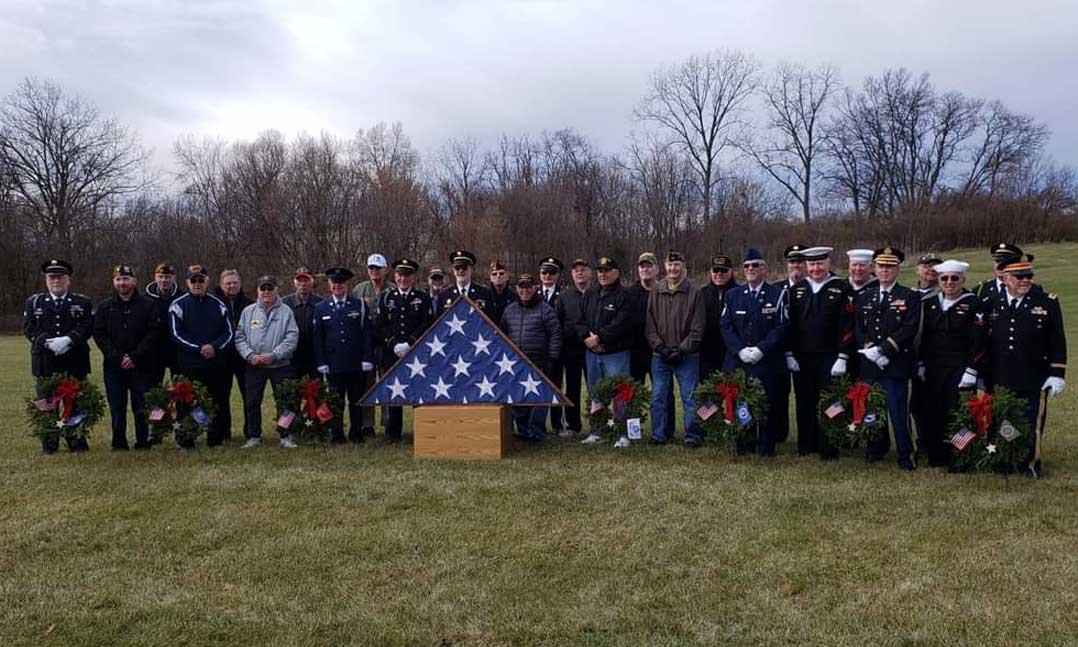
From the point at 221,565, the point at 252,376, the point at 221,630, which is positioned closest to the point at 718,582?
the point at 221,630

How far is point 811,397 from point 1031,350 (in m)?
1.88

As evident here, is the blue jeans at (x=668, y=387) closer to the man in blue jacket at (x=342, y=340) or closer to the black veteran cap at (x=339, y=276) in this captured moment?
the man in blue jacket at (x=342, y=340)

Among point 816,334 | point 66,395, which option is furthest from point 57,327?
point 816,334

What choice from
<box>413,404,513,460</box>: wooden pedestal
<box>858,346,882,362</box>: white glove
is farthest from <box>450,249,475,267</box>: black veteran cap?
<box>858,346,882,362</box>: white glove

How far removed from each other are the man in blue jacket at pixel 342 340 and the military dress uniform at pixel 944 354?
18.4 ft

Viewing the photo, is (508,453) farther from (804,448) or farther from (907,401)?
(907,401)

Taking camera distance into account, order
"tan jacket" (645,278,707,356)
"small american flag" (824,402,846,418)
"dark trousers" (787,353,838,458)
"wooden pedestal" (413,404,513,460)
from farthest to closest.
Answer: "tan jacket" (645,278,707,356) < "wooden pedestal" (413,404,513,460) < "dark trousers" (787,353,838,458) < "small american flag" (824,402,846,418)

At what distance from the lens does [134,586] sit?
4559 mm

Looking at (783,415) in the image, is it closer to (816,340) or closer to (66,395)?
(816,340)

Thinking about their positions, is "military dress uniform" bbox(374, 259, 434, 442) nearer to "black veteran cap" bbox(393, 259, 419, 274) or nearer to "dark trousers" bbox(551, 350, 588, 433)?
"black veteran cap" bbox(393, 259, 419, 274)

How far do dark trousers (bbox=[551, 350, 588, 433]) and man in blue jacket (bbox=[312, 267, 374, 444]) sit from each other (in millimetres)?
2252

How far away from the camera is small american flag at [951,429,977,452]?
661 centimetres

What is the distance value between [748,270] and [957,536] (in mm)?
3288

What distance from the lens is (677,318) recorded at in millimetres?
8305
